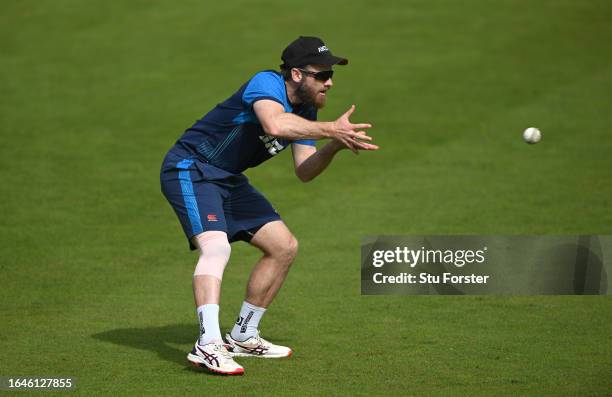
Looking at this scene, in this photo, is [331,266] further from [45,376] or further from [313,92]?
[45,376]

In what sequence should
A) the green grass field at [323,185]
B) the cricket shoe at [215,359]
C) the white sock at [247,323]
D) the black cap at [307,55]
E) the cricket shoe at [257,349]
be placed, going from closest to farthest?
the cricket shoe at [215,359], the black cap at [307,55], the green grass field at [323,185], the cricket shoe at [257,349], the white sock at [247,323]

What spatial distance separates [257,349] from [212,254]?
3.40 ft

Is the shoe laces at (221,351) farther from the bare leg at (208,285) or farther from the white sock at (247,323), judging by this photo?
the white sock at (247,323)

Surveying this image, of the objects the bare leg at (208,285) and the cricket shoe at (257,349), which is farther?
the cricket shoe at (257,349)

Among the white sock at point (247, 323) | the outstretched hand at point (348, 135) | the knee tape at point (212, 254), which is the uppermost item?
the outstretched hand at point (348, 135)

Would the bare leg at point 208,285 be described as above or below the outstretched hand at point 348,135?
below

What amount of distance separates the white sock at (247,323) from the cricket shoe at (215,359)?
0.63m

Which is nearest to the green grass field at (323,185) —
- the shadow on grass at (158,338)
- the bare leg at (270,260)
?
the shadow on grass at (158,338)

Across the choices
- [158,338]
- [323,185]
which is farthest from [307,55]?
[323,185]

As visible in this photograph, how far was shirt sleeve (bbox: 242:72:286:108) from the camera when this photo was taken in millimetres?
8148

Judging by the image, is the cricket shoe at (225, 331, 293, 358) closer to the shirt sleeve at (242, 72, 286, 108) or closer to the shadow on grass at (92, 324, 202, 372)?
the shadow on grass at (92, 324, 202, 372)

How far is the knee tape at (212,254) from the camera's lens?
26.9ft

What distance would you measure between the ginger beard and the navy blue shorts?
89 centimetres

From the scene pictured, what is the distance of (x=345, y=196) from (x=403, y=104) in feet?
15.3
